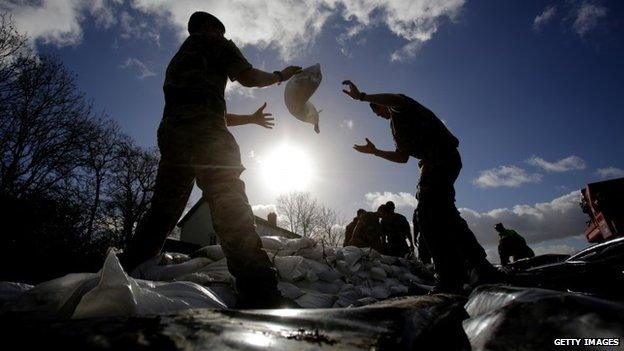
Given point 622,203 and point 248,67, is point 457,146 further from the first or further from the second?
point 622,203

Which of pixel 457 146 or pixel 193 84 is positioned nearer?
pixel 193 84

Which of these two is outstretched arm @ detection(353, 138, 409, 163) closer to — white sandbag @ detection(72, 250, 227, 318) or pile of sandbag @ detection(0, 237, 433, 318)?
pile of sandbag @ detection(0, 237, 433, 318)

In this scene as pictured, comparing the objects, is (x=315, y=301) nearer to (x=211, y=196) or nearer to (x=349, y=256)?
(x=211, y=196)

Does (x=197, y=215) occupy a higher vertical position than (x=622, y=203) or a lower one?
higher

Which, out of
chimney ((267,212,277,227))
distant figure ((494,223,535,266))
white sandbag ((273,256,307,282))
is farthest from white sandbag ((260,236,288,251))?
chimney ((267,212,277,227))

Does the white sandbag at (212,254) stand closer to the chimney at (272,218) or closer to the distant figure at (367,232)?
the distant figure at (367,232)

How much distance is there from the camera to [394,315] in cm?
69

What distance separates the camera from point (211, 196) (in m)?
1.76

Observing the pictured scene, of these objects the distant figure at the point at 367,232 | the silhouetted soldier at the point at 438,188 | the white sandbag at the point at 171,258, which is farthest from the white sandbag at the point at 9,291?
the distant figure at the point at 367,232

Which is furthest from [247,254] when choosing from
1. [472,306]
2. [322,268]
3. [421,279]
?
[421,279]

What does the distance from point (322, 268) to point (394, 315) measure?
2420mm

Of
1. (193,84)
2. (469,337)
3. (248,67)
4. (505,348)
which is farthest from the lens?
(248,67)

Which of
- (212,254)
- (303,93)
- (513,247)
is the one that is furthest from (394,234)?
(212,254)

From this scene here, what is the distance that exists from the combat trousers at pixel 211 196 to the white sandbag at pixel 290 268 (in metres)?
0.96
